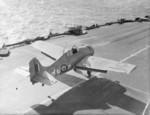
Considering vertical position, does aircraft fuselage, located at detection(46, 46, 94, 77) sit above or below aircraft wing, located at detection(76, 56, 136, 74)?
above

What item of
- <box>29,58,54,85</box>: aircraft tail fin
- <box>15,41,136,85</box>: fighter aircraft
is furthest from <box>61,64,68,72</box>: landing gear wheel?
<box>29,58,54,85</box>: aircraft tail fin

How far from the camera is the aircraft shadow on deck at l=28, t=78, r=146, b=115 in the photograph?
22516 mm

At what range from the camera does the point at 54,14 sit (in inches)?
3558

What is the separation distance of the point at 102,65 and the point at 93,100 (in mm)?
5925

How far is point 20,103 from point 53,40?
23664 millimetres

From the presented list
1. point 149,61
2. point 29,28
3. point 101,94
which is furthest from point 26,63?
point 29,28

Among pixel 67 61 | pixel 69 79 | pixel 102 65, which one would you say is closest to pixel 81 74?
pixel 69 79

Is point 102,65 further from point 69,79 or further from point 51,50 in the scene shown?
point 51,50

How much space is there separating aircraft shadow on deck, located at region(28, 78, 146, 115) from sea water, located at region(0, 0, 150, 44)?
3994 cm

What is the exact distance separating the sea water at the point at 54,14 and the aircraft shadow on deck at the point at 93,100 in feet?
131

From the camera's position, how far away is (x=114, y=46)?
43.0 m

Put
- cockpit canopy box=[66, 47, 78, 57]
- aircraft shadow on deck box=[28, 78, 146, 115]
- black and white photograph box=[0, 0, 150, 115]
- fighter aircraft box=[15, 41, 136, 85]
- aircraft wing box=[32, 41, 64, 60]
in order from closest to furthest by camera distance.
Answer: aircraft shadow on deck box=[28, 78, 146, 115]
black and white photograph box=[0, 0, 150, 115]
fighter aircraft box=[15, 41, 136, 85]
cockpit canopy box=[66, 47, 78, 57]
aircraft wing box=[32, 41, 64, 60]

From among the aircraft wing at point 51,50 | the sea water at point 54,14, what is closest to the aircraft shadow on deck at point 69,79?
the aircraft wing at point 51,50

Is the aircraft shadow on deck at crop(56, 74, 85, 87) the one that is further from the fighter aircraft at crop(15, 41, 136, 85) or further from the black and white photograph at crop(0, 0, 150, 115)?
the fighter aircraft at crop(15, 41, 136, 85)
